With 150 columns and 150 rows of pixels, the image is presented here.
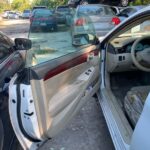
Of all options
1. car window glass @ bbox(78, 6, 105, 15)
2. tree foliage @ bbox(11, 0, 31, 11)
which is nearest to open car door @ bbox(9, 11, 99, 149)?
car window glass @ bbox(78, 6, 105, 15)

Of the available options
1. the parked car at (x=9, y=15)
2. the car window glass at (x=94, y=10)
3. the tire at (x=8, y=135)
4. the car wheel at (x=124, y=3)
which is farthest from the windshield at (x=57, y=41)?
the parked car at (x=9, y=15)

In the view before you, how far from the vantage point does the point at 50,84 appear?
2881 mm

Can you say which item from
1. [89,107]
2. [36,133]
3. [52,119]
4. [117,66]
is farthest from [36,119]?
[89,107]

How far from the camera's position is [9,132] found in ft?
9.45

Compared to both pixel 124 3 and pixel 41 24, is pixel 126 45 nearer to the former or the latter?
pixel 41 24

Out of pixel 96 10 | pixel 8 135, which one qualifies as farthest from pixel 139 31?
pixel 96 10

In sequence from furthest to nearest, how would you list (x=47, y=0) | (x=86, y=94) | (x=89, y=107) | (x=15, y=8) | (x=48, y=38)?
(x=15, y=8), (x=47, y=0), (x=89, y=107), (x=86, y=94), (x=48, y=38)

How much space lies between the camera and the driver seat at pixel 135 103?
338 cm

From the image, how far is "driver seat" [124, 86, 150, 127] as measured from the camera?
11.1 ft

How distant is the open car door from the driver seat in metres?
0.44

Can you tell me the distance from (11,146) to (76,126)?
1831 mm

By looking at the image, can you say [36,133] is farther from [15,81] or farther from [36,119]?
[15,81]

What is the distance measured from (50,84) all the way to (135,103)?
1.04 metres

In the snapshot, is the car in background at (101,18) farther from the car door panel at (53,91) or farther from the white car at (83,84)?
the car door panel at (53,91)
